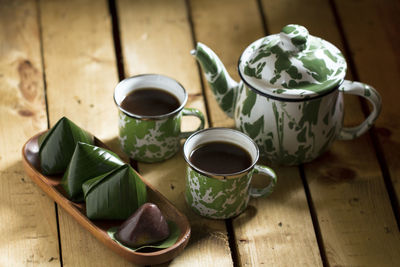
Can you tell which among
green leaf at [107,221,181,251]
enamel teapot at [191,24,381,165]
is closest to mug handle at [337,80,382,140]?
enamel teapot at [191,24,381,165]

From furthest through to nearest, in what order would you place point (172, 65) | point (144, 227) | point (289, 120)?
point (172, 65)
point (289, 120)
point (144, 227)

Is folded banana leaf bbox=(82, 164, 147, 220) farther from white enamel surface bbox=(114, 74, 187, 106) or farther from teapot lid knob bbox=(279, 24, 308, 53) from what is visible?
teapot lid knob bbox=(279, 24, 308, 53)

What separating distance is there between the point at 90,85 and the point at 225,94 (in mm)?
256

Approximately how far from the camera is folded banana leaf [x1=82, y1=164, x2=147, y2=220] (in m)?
0.88

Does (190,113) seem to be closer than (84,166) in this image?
No

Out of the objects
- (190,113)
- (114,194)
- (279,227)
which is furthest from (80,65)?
(279,227)

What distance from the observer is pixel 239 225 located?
0.96 meters

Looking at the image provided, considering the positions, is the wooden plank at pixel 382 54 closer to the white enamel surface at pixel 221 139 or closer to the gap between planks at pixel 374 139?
the gap between planks at pixel 374 139

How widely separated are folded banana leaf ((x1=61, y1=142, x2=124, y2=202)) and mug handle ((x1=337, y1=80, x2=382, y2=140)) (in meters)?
0.36

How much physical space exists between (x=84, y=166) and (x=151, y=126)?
120 mm

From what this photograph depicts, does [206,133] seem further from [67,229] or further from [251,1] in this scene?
[251,1]

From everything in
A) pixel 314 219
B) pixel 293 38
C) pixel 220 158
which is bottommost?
pixel 314 219

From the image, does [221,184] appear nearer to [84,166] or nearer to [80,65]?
[84,166]

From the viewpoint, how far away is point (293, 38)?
929 mm
